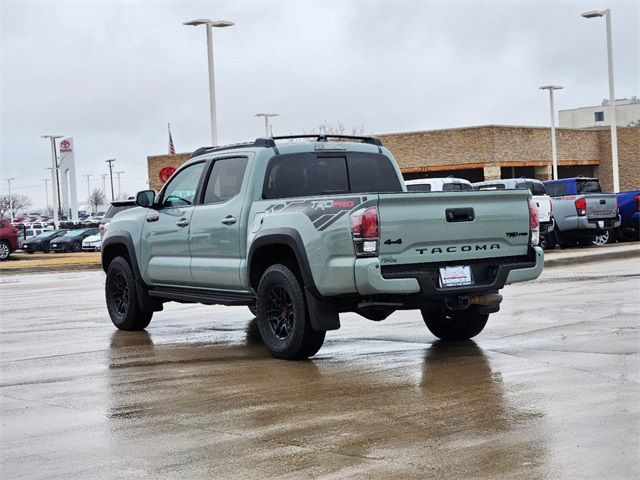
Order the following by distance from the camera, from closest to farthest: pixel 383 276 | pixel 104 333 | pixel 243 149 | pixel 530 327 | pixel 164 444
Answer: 1. pixel 164 444
2. pixel 383 276
3. pixel 243 149
4. pixel 530 327
5. pixel 104 333

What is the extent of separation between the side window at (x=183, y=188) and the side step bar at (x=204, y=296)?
37.9 inches

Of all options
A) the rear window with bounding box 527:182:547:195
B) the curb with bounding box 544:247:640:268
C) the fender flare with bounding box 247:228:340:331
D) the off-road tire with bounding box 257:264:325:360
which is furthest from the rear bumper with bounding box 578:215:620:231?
the fender flare with bounding box 247:228:340:331

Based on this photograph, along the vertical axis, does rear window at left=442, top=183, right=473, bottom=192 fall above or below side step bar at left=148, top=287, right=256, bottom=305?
above

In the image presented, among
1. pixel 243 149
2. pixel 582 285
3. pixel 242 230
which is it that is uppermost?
pixel 243 149

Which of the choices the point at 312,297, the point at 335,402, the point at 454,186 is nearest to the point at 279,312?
the point at 312,297

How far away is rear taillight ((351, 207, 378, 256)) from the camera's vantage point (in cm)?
942

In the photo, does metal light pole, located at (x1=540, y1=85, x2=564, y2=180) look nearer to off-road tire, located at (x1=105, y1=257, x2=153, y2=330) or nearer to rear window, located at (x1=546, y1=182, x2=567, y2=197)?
rear window, located at (x1=546, y1=182, x2=567, y2=197)

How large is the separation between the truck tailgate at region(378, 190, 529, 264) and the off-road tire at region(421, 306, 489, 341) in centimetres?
111

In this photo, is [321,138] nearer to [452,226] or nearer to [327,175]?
[327,175]

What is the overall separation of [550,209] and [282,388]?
749 inches

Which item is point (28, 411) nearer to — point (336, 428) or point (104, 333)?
point (336, 428)

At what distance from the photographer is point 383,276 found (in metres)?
9.48

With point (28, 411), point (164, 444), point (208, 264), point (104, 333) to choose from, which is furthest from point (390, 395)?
point (104, 333)

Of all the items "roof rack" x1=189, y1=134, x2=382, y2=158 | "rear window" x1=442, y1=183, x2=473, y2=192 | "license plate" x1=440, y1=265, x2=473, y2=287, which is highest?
"roof rack" x1=189, y1=134, x2=382, y2=158
